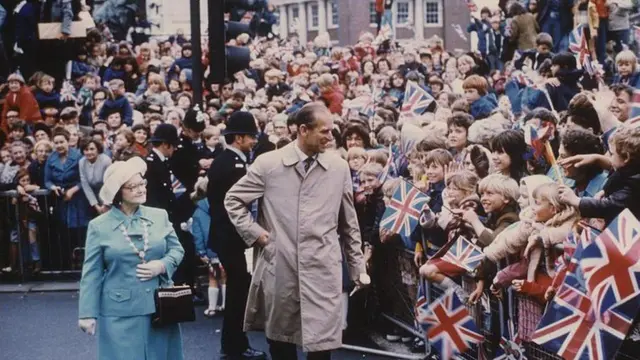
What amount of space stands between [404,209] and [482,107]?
12.3 ft

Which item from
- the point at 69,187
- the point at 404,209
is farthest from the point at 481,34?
the point at 404,209

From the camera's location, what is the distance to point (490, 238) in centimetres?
694

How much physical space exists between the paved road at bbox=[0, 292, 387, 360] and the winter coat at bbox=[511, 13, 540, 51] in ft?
31.0

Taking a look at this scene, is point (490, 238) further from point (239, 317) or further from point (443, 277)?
point (239, 317)

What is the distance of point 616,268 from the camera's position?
16.9 feet

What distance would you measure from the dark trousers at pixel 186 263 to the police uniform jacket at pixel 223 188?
59.5 inches

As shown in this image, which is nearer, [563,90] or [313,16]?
[563,90]

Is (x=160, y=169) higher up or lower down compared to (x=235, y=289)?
higher up

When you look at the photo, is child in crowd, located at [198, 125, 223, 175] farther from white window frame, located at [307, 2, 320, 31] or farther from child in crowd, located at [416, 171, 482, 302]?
white window frame, located at [307, 2, 320, 31]

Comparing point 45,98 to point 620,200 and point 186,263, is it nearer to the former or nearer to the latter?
point 186,263

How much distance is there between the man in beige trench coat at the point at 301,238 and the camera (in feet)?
21.1

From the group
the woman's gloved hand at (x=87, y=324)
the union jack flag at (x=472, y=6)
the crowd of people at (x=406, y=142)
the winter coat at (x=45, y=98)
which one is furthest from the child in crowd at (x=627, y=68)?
the winter coat at (x=45, y=98)

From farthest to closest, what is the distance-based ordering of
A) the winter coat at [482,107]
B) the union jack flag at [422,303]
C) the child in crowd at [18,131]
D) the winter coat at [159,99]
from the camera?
1. the winter coat at [159,99]
2. the child in crowd at [18,131]
3. the winter coat at [482,107]
4. the union jack flag at [422,303]

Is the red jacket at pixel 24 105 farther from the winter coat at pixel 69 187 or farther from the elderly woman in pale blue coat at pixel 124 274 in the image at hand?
the elderly woman in pale blue coat at pixel 124 274
